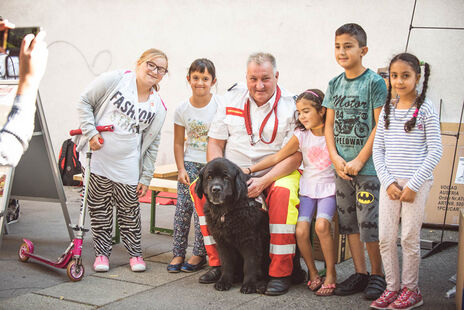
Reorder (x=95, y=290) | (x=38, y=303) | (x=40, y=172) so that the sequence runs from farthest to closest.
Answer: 1. (x=40, y=172)
2. (x=95, y=290)
3. (x=38, y=303)

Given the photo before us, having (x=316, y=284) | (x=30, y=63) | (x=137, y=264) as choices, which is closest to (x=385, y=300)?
(x=316, y=284)

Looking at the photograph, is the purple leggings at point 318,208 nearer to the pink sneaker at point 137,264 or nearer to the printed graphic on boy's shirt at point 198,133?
the printed graphic on boy's shirt at point 198,133

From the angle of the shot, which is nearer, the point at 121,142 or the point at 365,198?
the point at 365,198

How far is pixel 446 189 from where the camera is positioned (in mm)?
5750

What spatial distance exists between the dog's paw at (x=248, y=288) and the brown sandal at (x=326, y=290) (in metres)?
0.44

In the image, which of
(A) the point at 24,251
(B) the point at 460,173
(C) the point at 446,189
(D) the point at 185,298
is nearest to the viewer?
(D) the point at 185,298

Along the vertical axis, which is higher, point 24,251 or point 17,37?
point 17,37

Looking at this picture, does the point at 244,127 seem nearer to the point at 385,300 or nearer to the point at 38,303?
the point at 385,300

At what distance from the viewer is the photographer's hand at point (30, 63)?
1701 millimetres

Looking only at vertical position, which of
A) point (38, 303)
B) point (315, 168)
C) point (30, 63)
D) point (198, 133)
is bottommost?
point (38, 303)

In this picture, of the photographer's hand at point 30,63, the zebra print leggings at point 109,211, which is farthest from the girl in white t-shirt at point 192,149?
the photographer's hand at point 30,63

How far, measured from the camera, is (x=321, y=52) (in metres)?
7.03

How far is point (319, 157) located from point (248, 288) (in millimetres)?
1049

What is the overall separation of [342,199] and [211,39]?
496 centimetres
